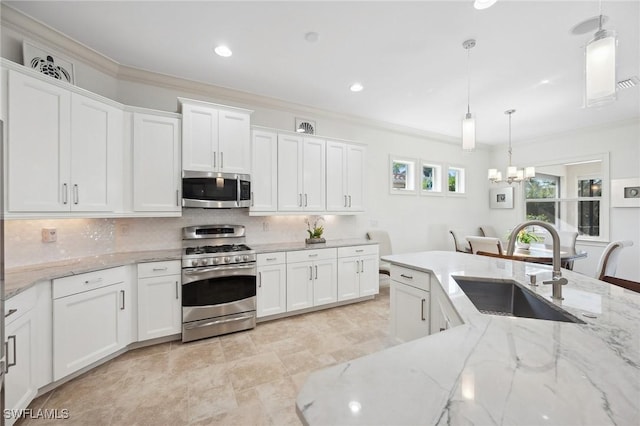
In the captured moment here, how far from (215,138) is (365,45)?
6.29ft

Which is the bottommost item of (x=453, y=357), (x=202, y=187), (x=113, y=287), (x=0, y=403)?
(x=0, y=403)

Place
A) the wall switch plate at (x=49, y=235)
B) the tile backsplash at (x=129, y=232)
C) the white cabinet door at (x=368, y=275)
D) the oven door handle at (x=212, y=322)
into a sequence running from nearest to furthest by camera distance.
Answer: the tile backsplash at (x=129, y=232) < the wall switch plate at (x=49, y=235) < the oven door handle at (x=212, y=322) < the white cabinet door at (x=368, y=275)

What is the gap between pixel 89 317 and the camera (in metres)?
2.21

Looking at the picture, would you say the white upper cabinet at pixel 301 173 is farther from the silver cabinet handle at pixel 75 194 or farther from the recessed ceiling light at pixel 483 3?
the recessed ceiling light at pixel 483 3

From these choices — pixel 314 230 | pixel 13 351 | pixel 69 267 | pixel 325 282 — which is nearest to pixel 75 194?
pixel 69 267

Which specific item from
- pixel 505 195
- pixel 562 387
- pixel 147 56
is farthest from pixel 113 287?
pixel 505 195

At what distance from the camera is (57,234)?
2441mm

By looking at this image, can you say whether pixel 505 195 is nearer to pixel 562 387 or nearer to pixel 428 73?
pixel 428 73

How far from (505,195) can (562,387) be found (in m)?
6.51

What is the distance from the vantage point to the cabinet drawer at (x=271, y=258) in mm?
3188

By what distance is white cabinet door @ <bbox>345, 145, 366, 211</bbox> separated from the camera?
4141mm

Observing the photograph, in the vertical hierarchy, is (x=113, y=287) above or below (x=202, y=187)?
below

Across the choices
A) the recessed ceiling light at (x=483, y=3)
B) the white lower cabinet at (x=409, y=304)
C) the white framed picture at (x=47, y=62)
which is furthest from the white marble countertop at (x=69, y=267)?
the recessed ceiling light at (x=483, y=3)

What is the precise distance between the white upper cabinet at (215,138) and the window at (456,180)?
181 inches
